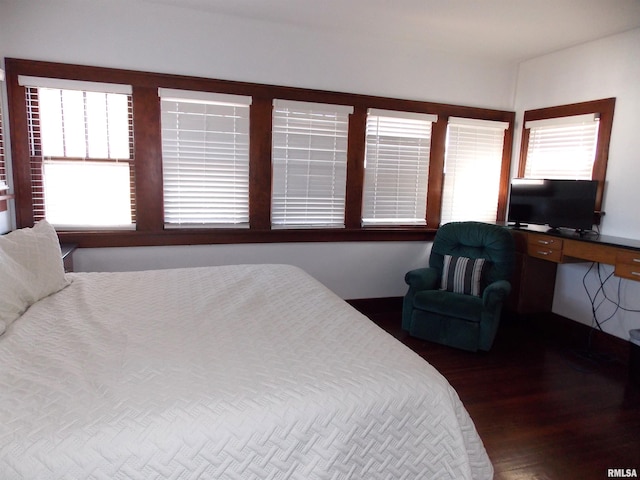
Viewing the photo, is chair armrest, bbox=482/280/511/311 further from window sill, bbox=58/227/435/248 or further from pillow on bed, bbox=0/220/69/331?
pillow on bed, bbox=0/220/69/331

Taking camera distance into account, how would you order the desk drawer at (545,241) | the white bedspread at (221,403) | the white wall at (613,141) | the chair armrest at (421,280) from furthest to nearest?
1. the chair armrest at (421,280)
2. the desk drawer at (545,241)
3. the white wall at (613,141)
4. the white bedspread at (221,403)

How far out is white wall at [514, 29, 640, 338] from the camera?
3.34 metres

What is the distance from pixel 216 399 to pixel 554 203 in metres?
3.50

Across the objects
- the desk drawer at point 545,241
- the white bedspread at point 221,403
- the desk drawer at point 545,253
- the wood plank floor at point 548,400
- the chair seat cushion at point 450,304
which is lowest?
the wood plank floor at point 548,400

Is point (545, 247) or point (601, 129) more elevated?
point (601, 129)

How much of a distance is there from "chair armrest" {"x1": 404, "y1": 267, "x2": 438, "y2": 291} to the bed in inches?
71.0

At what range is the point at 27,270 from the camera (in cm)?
198

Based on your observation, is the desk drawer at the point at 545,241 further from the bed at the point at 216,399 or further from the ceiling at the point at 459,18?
the bed at the point at 216,399

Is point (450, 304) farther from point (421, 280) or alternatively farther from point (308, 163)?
point (308, 163)

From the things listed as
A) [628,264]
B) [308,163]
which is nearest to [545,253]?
[628,264]

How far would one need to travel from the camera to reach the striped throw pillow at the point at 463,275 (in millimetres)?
3592

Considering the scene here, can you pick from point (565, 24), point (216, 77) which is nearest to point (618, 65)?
point (565, 24)

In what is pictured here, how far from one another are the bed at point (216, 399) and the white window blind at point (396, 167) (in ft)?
7.96

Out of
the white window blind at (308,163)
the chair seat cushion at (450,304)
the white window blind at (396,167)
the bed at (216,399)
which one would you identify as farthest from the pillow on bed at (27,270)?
the white window blind at (396,167)
